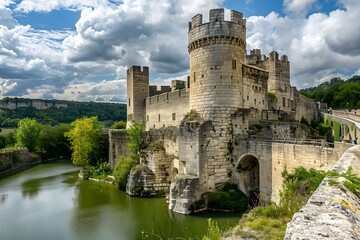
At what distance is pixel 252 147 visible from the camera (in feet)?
64.3

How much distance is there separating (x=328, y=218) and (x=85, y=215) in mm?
18871

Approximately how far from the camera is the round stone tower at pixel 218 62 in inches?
787

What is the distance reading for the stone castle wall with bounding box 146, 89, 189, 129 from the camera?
92.9 feet

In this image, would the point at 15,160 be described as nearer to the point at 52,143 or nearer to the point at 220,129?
the point at 52,143

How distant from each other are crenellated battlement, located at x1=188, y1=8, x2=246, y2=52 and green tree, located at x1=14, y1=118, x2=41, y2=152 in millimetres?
40563

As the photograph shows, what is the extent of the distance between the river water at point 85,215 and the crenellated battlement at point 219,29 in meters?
11.2

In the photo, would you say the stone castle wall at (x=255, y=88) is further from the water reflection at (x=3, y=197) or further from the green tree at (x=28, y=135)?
the green tree at (x=28, y=135)

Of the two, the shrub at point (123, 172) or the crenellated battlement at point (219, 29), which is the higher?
the crenellated battlement at point (219, 29)

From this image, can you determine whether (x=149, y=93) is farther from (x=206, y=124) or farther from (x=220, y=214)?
(x=220, y=214)

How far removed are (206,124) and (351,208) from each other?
50.7 ft

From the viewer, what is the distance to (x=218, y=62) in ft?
65.9

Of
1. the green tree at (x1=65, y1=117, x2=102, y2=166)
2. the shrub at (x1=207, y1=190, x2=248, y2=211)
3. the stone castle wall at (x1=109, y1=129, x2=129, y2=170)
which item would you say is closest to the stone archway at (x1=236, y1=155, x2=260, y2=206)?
the shrub at (x1=207, y1=190, x2=248, y2=211)

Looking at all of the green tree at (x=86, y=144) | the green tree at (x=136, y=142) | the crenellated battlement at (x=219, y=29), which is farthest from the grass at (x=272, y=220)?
the green tree at (x=86, y=144)

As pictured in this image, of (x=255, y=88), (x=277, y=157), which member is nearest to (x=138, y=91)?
(x=255, y=88)
